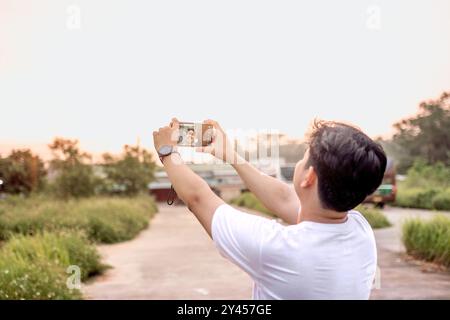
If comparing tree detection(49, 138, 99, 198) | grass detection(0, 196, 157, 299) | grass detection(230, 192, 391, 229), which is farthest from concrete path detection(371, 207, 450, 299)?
tree detection(49, 138, 99, 198)

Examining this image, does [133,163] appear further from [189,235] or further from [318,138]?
[318,138]

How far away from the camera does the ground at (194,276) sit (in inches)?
275

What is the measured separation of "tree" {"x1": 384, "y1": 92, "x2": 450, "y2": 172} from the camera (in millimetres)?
21547

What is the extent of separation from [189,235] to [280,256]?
1339 centimetres

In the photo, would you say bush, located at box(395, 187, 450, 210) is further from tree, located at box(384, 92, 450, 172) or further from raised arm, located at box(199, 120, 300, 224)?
raised arm, located at box(199, 120, 300, 224)

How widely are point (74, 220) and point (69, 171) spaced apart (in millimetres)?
6612

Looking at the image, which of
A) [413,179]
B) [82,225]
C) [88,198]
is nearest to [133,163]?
[88,198]

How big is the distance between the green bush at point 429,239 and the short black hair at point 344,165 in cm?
779

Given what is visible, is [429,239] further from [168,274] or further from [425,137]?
[425,137]

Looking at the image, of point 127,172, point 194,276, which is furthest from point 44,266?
point 127,172

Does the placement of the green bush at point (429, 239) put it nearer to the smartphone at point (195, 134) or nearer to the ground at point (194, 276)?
the ground at point (194, 276)

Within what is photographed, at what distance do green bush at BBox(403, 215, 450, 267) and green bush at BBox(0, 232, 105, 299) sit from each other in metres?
4.31

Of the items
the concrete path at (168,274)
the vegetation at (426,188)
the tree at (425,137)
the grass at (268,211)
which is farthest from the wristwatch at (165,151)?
the tree at (425,137)

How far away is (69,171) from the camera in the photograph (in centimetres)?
1884
